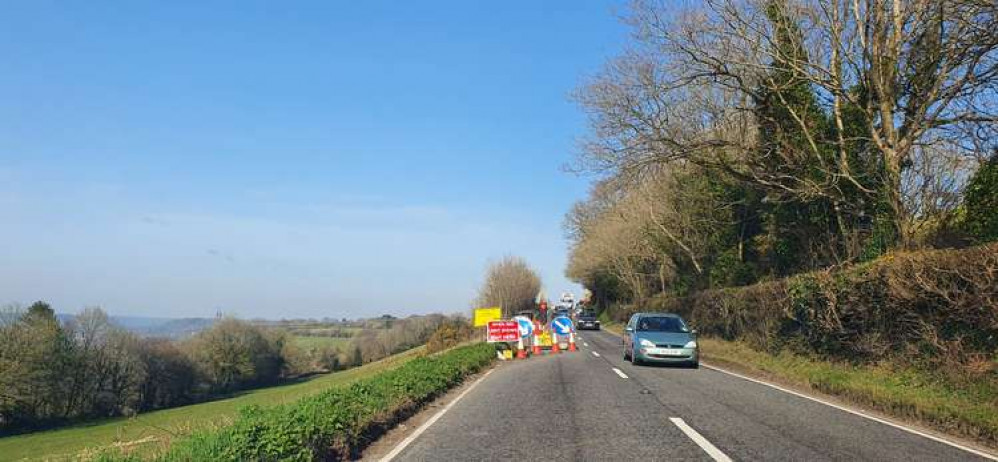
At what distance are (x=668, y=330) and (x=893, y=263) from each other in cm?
702

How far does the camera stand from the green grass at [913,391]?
9375mm

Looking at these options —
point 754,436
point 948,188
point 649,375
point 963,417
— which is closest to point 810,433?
point 754,436

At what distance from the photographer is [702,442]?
7855mm

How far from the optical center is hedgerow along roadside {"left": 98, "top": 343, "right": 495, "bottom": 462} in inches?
252

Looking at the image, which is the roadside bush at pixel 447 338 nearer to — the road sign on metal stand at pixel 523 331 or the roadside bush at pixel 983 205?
the road sign on metal stand at pixel 523 331

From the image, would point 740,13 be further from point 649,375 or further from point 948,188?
point 649,375

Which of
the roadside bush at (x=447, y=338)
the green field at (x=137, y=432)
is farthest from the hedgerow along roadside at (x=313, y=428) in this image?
the roadside bush at (x=447, y=338)

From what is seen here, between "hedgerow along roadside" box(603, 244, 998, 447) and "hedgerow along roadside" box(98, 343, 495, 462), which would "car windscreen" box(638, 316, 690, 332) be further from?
"hedgerow along roadside" box(98, 343, 495, 462)

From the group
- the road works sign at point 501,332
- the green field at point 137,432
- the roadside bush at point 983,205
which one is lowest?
the green field at point 137,432

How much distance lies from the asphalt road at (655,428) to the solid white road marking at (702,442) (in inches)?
0.4

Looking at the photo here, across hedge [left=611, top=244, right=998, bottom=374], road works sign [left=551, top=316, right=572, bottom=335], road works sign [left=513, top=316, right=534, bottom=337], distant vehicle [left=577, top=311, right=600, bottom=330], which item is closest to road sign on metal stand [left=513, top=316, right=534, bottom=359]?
road works sign [left=513, top=316, right=534, bottom=337]

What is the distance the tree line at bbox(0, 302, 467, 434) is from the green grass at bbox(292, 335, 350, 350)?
19.0ft

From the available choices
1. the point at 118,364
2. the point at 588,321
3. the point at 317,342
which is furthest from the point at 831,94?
the point at 317,342

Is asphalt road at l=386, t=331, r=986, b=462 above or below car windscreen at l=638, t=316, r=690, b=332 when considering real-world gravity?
below
